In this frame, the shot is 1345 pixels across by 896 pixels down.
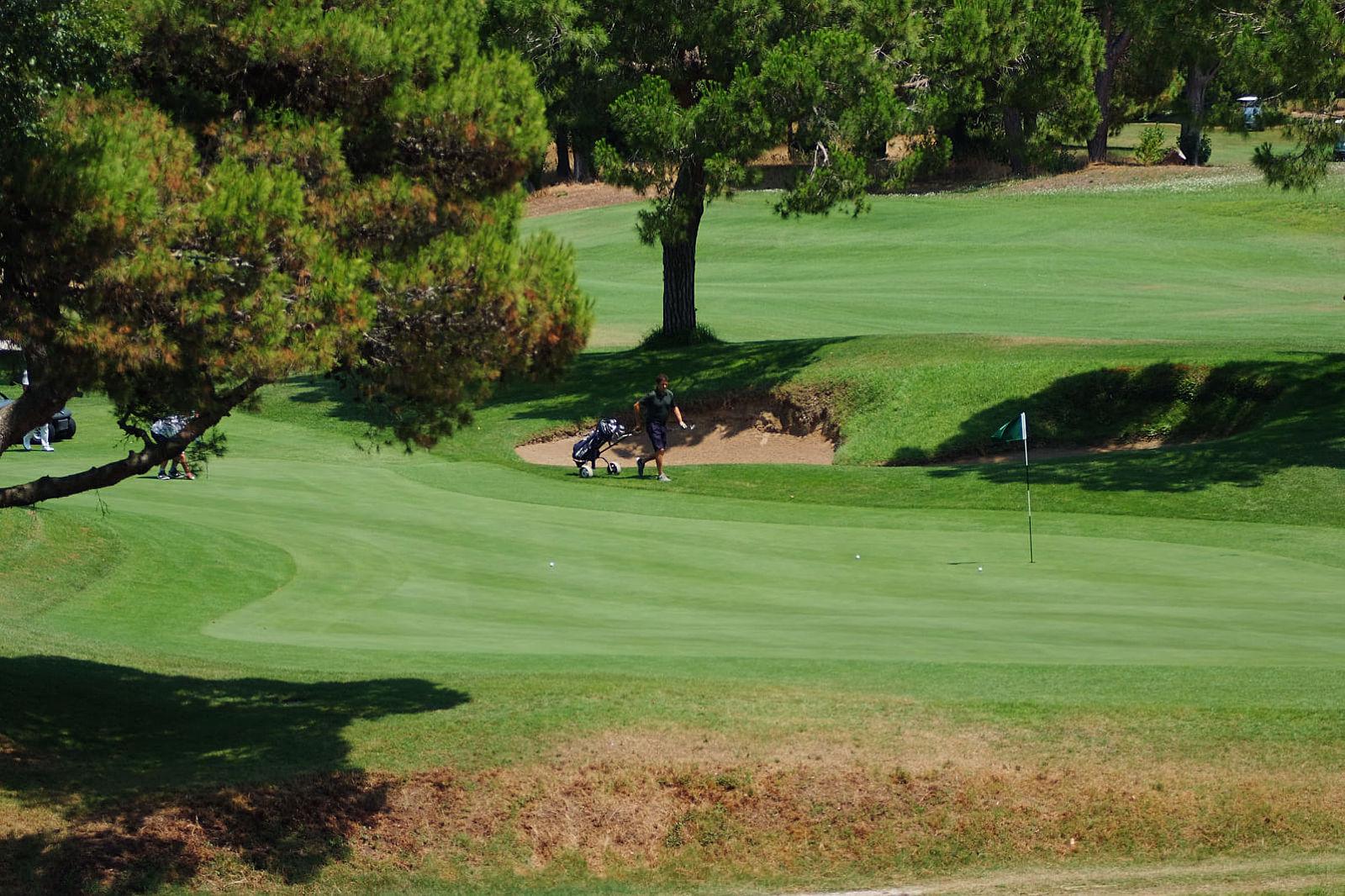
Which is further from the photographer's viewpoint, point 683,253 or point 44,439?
point 683,253

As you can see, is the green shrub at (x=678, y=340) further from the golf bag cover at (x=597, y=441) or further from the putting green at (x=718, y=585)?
the putting green at (x=718, y=585)

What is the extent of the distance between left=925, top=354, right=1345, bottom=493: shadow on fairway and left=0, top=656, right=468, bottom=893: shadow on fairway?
17.2 meters

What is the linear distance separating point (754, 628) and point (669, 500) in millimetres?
11286

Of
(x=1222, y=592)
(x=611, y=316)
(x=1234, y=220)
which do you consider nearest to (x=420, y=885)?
(x=1222, y=592)

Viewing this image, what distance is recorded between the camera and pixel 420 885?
10.8 metres

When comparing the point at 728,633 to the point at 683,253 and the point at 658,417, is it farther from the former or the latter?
the point at 683,253

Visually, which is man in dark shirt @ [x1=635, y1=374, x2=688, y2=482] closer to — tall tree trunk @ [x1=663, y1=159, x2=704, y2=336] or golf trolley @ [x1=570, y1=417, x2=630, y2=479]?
golf trolley @ [x1=570, y1=417, x2=630, y2=479]

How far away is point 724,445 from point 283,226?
25602mm

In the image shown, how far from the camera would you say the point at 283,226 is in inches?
402

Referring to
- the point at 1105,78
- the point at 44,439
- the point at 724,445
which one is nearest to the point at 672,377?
the point at 724,445

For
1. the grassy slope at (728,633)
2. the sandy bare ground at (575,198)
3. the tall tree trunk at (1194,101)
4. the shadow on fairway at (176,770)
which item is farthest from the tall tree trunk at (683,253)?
the sandy bare ground at (575,198)

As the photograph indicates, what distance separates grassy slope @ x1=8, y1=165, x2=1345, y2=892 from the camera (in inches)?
464

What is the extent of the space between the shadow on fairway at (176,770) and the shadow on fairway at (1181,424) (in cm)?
1715

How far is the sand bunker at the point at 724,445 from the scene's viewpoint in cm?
3444
